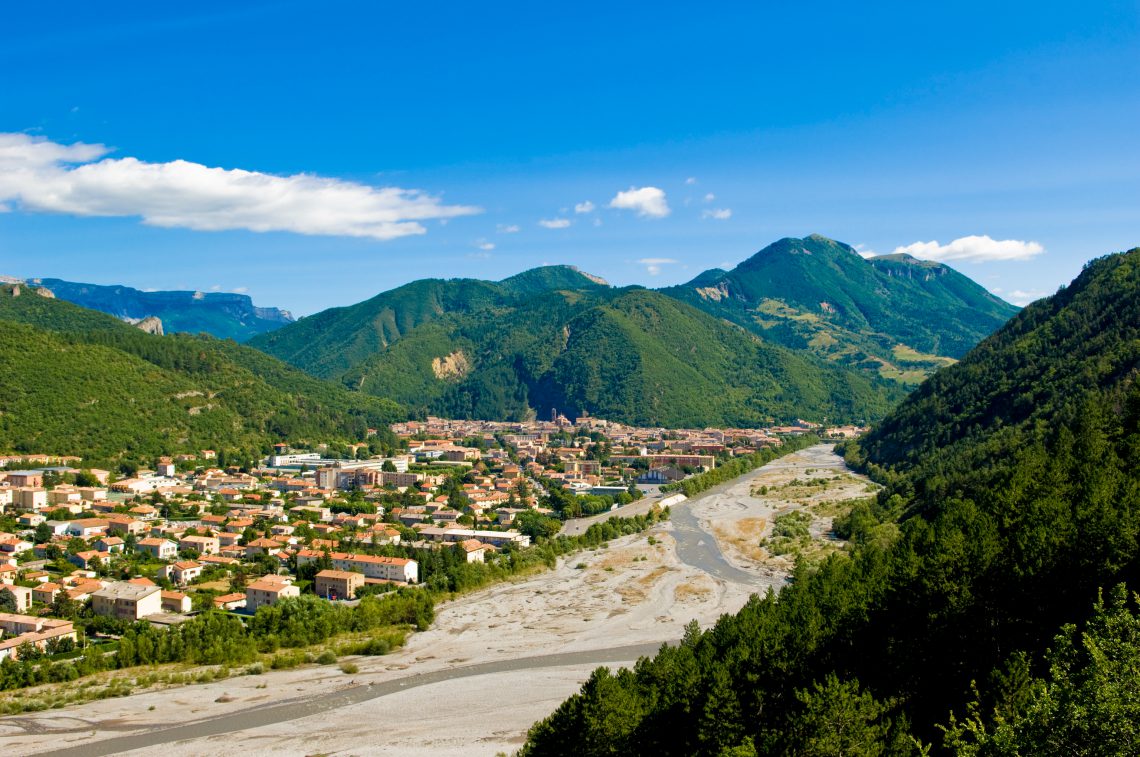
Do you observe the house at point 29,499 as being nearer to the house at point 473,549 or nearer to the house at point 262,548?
the house at point 262,548

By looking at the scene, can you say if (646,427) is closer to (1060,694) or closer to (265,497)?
(265,497)

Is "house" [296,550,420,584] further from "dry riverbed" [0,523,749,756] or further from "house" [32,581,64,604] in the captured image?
"house" [32,581,64,604]

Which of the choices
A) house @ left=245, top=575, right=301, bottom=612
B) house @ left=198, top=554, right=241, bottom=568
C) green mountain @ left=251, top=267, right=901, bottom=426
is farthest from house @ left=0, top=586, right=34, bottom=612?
green mountain @ left=251, top=267, right=901, bottom=426

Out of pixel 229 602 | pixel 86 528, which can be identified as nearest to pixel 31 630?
pixel 229 602

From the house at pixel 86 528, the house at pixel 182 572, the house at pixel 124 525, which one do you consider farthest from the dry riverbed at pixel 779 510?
the house at pixel 86 528

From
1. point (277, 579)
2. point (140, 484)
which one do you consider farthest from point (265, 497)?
point (277, 579)
